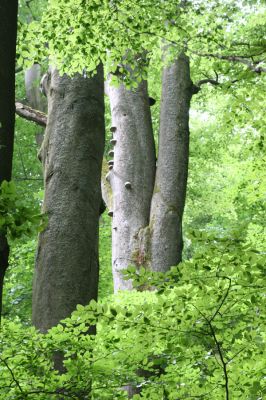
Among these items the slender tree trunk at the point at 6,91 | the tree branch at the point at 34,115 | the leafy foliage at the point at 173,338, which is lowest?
the leafy foliage at the point at 173,338

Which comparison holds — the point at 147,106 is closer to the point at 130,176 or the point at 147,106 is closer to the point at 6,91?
the point at 130,176

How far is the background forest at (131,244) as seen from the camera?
3355 millimetres

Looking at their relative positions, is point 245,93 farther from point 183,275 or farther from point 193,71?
point 193,71

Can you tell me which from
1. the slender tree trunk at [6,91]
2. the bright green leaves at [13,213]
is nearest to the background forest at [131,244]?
the bright green leaves at [13,213]

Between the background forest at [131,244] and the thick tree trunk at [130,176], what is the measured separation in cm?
2

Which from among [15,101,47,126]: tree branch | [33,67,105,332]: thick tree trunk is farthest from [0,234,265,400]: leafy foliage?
[15,101,47,126]: tree branch

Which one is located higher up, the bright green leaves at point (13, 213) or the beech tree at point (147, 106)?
the beech tree at point (147, 106)

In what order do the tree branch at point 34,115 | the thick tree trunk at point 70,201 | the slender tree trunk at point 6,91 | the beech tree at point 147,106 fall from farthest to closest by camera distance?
1. the tree branch at point 34,115
2. the beech tree at point 147,106
3. the thick tree trunk at point 70,201
4. the slender tree trunk at point 6,91

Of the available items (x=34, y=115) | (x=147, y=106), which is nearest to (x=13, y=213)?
(x=34, y=115)

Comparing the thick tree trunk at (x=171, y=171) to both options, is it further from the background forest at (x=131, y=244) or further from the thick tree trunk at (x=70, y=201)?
the thick tree trunk at (x=70, y=201)

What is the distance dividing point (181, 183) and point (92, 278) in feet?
14.3

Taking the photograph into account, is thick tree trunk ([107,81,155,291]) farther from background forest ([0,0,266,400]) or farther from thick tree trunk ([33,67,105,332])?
thick tree trunk ([33,67,105,332])

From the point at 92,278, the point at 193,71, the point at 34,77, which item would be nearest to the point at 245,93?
the point at 92,278

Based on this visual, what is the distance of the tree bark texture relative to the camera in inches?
346
